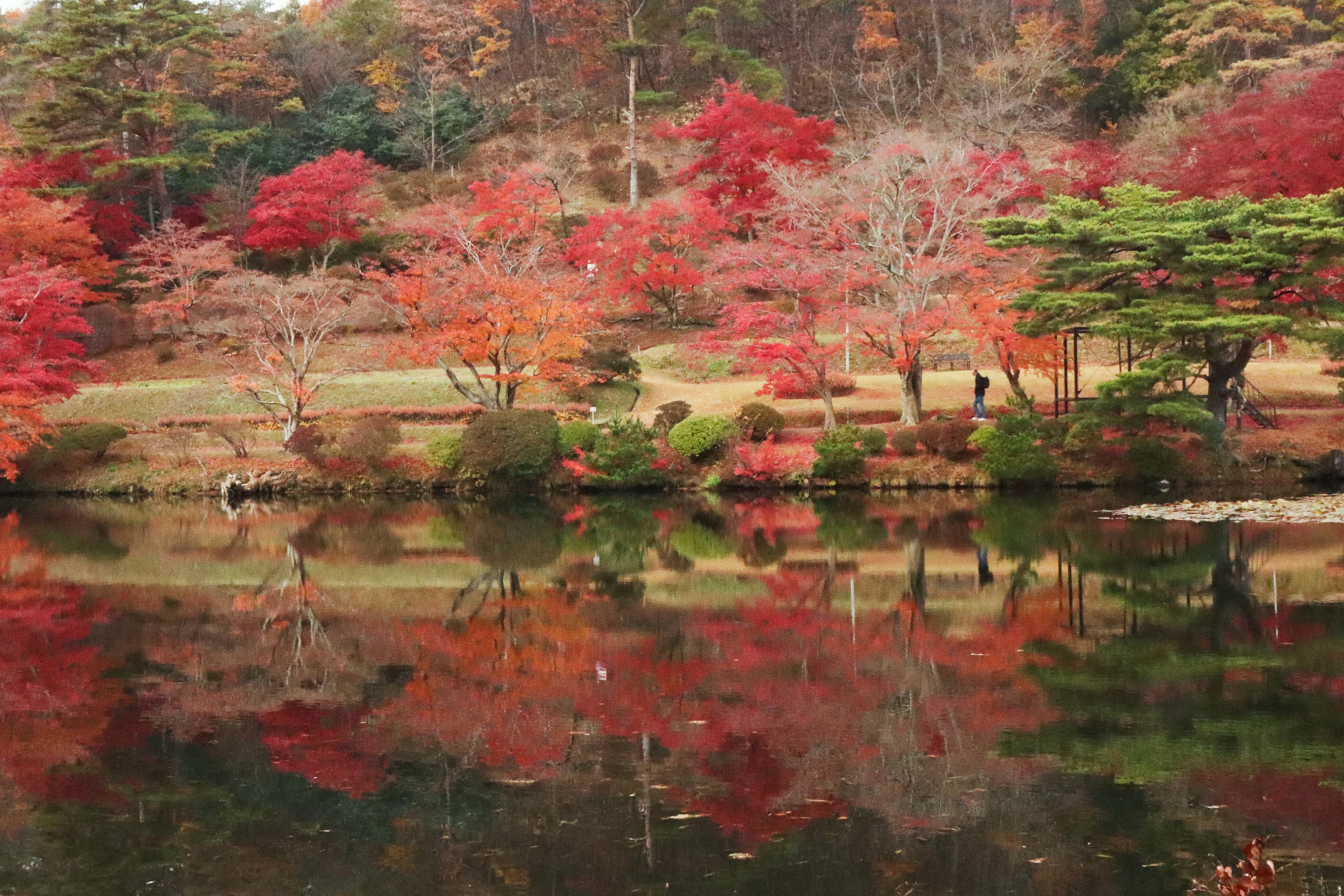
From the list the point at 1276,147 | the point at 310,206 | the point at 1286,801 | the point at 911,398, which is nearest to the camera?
the point at 1286,801

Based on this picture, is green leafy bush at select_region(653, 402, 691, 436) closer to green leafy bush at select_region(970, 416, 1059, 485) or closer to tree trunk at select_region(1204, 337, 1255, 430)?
green leafy bush at select_region(970, 416, 1059, 485)

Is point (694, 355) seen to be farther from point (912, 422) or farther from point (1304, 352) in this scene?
point (1304, 352)

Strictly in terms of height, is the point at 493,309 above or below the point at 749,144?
below

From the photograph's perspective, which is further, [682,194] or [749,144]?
[682,194]

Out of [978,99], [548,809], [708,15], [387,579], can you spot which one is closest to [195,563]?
[387,579]

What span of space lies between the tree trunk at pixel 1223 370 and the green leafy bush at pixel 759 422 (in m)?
8.35

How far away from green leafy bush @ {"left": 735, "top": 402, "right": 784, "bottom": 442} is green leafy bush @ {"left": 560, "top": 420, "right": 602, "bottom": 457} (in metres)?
3.02

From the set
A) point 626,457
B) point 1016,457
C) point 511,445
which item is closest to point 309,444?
point 511,445

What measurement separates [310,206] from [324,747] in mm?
32678

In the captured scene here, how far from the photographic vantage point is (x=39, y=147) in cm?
3853

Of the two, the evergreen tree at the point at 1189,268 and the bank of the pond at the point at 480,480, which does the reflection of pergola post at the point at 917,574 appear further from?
the evergreen tree at the point at 1189,268

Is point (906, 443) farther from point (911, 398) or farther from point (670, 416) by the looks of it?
point (670, 416)

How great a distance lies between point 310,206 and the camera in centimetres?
3850

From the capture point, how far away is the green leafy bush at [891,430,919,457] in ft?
80.1
